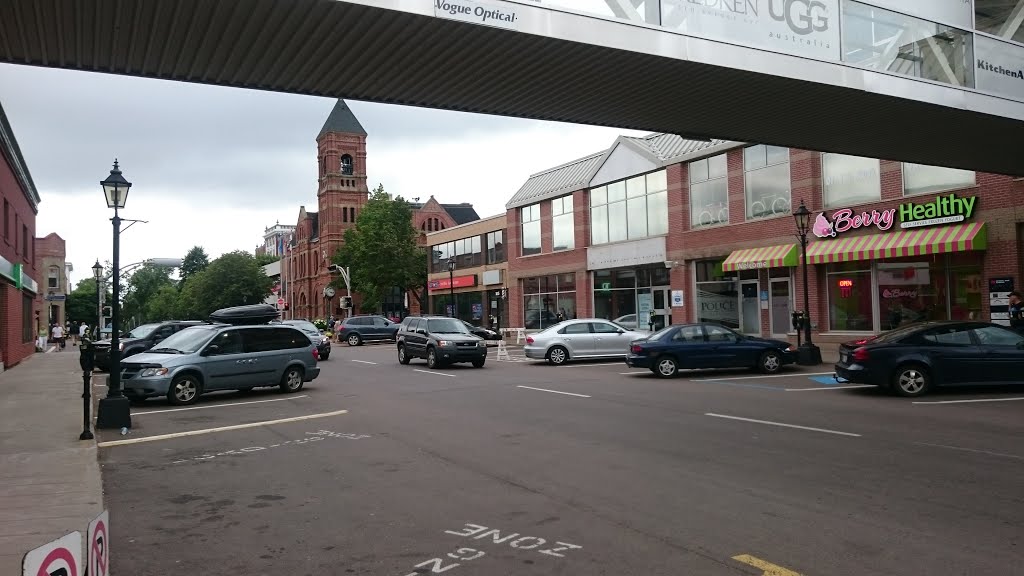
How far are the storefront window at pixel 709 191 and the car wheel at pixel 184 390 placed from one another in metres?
20.2

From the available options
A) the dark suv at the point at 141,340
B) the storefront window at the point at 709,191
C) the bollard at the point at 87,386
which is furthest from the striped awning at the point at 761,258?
the bollard at the point at 87,386

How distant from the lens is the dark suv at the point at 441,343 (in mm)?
22859

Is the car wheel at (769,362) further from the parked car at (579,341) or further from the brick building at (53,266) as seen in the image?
the brick building at (53,266)

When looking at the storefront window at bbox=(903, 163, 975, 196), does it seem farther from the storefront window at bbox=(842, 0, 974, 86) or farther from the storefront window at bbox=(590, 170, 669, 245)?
the storefront window at bbox=(590, 170, 669, 245)

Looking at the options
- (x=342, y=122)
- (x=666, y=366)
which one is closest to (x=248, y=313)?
(x=666, y=366)

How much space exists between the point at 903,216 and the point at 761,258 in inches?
198

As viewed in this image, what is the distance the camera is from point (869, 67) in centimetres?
1070

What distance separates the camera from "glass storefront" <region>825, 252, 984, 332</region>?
68.1 feet

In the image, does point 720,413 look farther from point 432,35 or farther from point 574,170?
point 574,170

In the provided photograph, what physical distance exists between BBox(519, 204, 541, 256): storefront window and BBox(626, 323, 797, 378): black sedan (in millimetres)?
21950

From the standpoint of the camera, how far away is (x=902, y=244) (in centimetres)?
2119

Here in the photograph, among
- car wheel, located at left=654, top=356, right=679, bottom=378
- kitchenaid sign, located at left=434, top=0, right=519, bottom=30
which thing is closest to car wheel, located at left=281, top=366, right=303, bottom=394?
car wheel, located at left=654, top=356, right=679, bottom=378

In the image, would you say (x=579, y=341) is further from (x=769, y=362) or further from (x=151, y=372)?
(x=151, y=372)

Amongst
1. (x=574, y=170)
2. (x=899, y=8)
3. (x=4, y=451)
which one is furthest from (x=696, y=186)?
(x=4, y=451)
